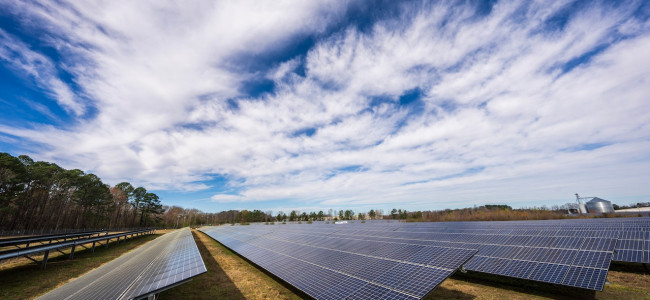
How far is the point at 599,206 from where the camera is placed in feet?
186

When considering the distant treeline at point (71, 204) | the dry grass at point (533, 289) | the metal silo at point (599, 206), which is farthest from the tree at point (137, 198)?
the metal silo at point (599, 206)

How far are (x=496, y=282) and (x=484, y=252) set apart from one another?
1963 millimetres

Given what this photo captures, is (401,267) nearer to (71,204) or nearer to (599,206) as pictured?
(599,206)

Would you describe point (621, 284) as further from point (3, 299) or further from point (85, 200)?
point (85, 200)

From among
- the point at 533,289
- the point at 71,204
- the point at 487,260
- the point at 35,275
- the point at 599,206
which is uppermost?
the point at 71,204

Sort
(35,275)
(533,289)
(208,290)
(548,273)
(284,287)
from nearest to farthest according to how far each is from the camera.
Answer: (548,273) → (533,289) → (208,290) → (284,287) → (35,275)

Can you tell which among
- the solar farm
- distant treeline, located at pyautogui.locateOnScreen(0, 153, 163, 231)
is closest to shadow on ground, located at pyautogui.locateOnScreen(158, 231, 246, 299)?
the solar farm

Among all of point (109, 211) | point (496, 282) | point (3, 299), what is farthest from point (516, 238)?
point (109, 211)

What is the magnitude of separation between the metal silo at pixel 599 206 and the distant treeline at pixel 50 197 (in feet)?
435

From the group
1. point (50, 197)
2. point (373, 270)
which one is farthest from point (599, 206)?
point (50, 197)

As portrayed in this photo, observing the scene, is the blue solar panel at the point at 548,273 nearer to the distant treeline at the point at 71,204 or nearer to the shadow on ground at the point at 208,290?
the shadow on ground at the point at 208,290

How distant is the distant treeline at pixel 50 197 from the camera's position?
43.1 metres

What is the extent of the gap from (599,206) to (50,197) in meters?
146

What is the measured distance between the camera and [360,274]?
8.76 metres
